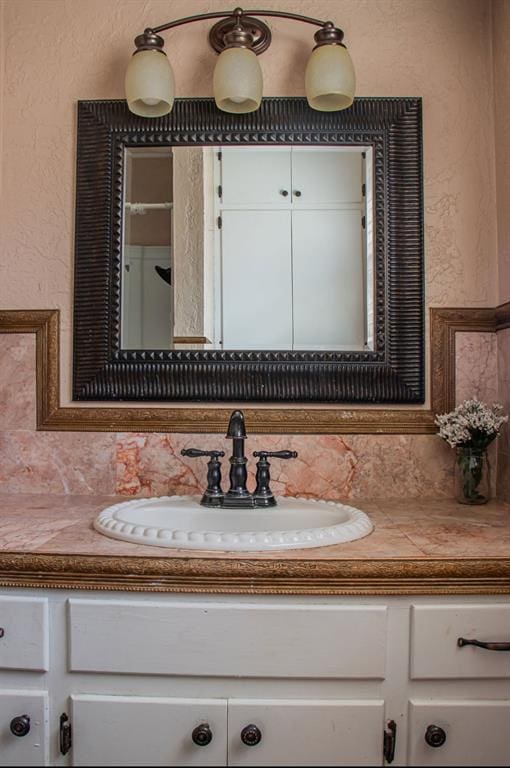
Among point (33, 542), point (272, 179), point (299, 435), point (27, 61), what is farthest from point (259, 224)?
point (33, 542)

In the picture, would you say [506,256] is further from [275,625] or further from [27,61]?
[27,61]

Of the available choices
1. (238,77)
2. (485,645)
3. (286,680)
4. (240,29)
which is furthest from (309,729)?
(240,29)

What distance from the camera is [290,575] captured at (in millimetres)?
903

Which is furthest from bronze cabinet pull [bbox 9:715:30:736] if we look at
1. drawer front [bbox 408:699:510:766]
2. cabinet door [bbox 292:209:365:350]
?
cabinet door [bbox 292:209:365:350]

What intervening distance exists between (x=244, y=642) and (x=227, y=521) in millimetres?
348

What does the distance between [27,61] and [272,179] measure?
0.73m

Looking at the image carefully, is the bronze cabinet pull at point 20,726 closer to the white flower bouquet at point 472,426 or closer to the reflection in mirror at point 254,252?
the reflection in mirror at point 254,252

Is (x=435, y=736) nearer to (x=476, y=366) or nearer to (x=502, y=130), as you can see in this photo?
(x=476, y=366)

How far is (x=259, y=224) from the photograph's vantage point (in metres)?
1.41

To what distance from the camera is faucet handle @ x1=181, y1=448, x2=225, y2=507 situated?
4.07ft

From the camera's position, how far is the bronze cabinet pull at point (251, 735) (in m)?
0.90

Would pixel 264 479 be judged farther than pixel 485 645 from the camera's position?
Yes

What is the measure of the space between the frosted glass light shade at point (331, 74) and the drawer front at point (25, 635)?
4.14 ft

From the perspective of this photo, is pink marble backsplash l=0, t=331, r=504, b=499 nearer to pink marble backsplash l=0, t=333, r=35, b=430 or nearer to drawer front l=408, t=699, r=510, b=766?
pink marble backsplash l=0, t=333, r=35, b=430
